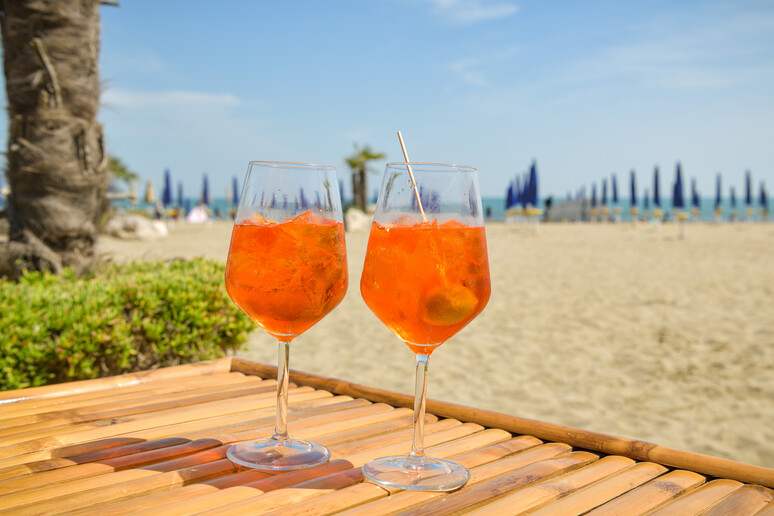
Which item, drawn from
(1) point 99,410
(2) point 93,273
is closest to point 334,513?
(1) point 99,410

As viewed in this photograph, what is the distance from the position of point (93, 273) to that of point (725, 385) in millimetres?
5385

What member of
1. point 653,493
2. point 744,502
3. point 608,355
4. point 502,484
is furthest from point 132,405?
point 608,355

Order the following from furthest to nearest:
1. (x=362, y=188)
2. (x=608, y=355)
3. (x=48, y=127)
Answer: (x=362, y=188)
(x=608, y=355)
(x=48, y=127)

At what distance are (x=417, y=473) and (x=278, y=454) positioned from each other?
0.95 feet

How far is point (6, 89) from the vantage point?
4.23 metres

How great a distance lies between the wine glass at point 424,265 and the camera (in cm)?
121

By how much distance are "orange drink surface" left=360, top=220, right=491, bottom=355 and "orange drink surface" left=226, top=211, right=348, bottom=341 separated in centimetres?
10

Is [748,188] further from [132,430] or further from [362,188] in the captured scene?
[132,430]

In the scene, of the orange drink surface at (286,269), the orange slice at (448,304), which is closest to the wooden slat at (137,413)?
the orange drink surface at (286,269)

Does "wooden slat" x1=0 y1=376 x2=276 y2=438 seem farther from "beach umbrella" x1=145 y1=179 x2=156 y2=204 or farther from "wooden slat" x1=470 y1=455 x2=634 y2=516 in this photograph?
"beach umbrella" x1=145 y1=179 x2=156 y2=204

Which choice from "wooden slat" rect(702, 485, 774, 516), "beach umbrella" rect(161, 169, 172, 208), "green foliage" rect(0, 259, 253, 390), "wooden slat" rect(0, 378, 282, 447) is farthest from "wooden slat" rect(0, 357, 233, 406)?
"beach umbrella" rect(161, 169, 172, 208)

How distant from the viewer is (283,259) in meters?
1.26

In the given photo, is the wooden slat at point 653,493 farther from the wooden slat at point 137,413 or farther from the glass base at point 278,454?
the wooden slat at point 137,413

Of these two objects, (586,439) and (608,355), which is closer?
(586,439)
